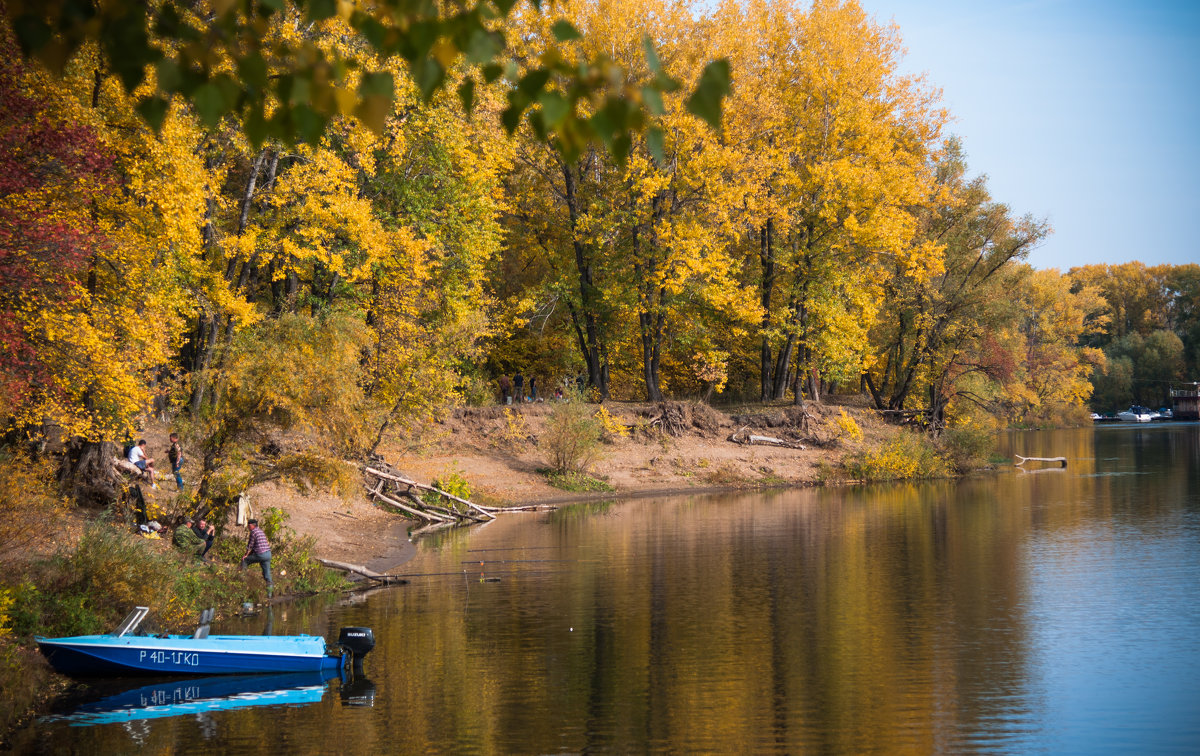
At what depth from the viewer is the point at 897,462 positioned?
49656 millimetres

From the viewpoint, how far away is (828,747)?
12.8m

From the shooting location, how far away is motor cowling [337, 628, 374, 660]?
17.2 meters

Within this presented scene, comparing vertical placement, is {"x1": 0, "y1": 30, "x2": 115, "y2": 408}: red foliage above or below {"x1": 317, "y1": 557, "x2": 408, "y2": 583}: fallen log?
above

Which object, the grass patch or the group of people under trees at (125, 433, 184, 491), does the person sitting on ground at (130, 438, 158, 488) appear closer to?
the group of people under trees at (125, 433, 184, 491)

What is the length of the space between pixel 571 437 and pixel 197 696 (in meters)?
26.9

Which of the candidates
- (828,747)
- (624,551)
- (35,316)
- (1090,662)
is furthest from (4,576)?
(1090,662)

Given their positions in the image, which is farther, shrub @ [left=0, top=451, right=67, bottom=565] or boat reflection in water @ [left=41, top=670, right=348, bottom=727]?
shrub @ [left=0, top=451, right=67, bottom=565]

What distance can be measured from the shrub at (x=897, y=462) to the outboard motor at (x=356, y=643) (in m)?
35.7

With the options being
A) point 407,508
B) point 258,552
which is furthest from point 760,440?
point 258,552

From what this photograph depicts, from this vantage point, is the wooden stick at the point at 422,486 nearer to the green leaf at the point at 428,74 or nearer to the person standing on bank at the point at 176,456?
the person standing on bank at the point at 176,456

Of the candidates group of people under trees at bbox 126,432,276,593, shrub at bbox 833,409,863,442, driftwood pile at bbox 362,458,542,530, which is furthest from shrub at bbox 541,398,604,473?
group of people under trees at bbox 126,432,276,593

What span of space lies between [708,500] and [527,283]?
1811 centimetres

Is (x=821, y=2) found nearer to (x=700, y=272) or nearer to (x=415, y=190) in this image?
(x=700, y=272)

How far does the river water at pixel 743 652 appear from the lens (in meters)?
A: 13.7
